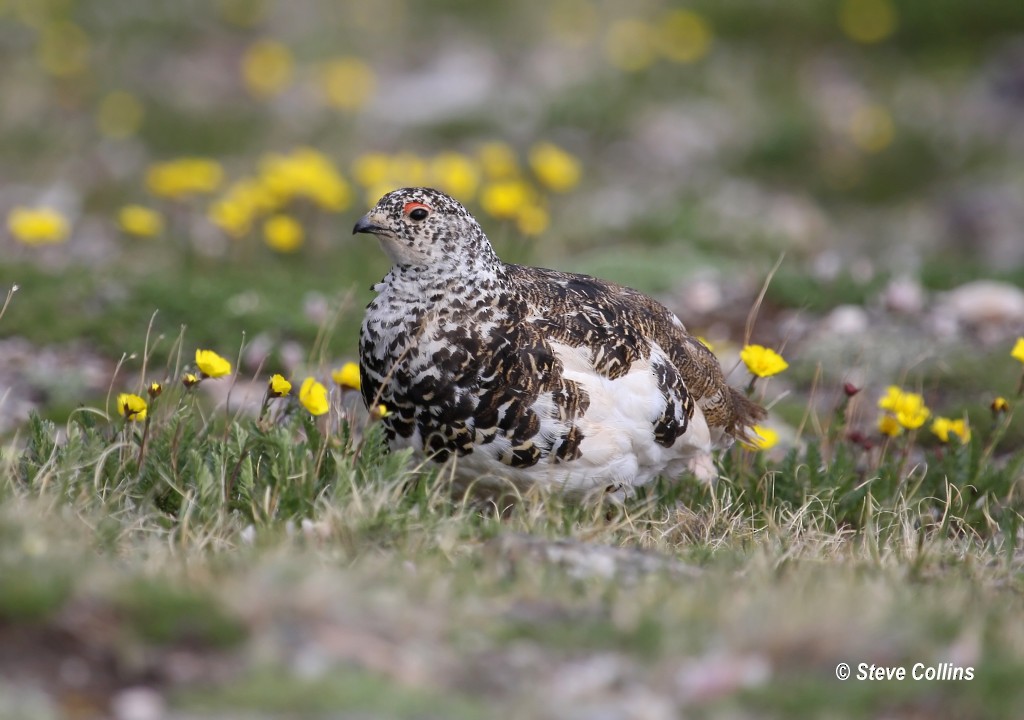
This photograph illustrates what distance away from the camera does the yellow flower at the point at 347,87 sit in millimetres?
12977

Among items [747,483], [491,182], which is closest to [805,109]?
[491,182]

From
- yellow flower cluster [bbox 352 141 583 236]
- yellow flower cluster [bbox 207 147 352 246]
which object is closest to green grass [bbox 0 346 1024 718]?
yellow flower cluster [bbox 352 141 583 236]

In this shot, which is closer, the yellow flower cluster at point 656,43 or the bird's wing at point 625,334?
the bird's wing at point 625,334

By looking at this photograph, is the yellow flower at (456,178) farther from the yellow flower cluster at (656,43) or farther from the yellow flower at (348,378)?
the yellow flower cluster at (656,43)

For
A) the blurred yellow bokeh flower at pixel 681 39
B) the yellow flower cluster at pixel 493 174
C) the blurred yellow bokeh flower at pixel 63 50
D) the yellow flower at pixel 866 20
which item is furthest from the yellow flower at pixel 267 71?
the yellow flower at pixel 866 20

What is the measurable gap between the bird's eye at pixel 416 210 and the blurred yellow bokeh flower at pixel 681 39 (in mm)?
9639

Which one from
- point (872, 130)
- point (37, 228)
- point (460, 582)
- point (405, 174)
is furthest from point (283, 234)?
point (872, 130)

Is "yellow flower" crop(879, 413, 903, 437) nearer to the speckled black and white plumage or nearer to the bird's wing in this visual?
the bird's wing

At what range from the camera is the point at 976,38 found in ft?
46.5

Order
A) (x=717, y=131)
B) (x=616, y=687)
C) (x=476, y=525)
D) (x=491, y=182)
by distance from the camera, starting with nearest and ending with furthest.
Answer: (x=616, y=687)
(x=476, y=525)
(x=491, y=182)
(x=717, y=131)

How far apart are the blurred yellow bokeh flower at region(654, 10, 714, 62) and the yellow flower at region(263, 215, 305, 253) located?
20.1 ft

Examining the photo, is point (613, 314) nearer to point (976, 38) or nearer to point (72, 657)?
point (72, 657)

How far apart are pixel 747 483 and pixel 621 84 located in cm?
891

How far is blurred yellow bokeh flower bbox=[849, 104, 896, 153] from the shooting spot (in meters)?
12.9
